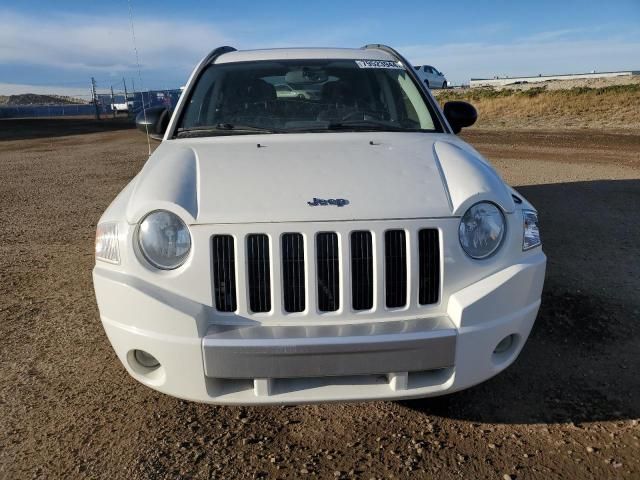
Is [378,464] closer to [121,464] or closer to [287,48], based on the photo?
[121,464]

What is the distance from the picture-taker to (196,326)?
229 cm

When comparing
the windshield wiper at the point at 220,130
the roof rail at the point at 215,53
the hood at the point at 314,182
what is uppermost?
the roof rail at the point at 215,53

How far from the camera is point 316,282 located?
93.1 inches

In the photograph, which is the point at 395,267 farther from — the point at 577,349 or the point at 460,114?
the point at 460,114

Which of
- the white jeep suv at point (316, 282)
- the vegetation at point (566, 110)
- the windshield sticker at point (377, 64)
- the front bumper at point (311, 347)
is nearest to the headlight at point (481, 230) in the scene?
the white jeep suv at point (316, 282)

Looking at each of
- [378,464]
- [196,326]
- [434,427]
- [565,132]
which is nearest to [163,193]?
[196,326]

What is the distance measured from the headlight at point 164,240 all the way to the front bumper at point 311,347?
0.45ft

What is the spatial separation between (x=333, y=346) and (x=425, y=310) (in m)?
0.48

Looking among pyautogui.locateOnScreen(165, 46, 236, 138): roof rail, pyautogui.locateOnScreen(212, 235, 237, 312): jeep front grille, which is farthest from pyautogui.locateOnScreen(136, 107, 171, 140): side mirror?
pyautogui.locateOnScreen(212, 235, 237, 312): jeep front grille

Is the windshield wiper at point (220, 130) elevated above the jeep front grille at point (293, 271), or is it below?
above

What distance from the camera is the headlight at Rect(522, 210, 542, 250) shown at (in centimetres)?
262

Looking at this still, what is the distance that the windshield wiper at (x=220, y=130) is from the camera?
347cm

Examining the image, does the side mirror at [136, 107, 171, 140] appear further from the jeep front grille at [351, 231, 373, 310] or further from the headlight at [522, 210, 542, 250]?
the headlight at [522, 210, 542, 250]

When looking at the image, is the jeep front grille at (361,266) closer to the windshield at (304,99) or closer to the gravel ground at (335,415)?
the gravel ground at (335,415)
